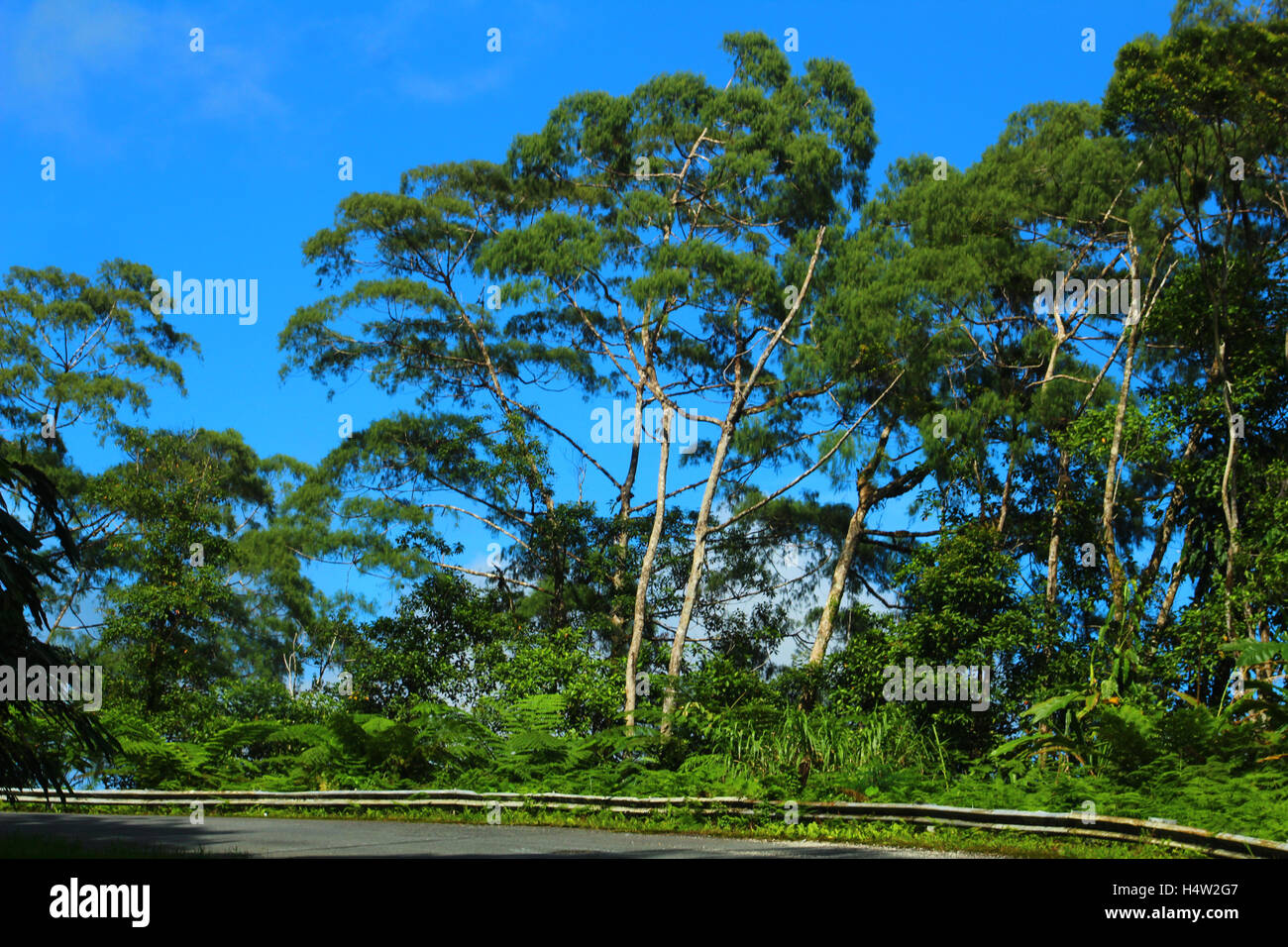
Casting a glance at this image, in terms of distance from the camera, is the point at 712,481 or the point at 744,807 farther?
the point at 712,481

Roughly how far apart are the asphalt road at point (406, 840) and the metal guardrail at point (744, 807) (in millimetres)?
918

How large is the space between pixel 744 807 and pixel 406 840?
14.3ft

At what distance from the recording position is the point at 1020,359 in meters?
28.7

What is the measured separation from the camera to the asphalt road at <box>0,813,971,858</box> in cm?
1073
